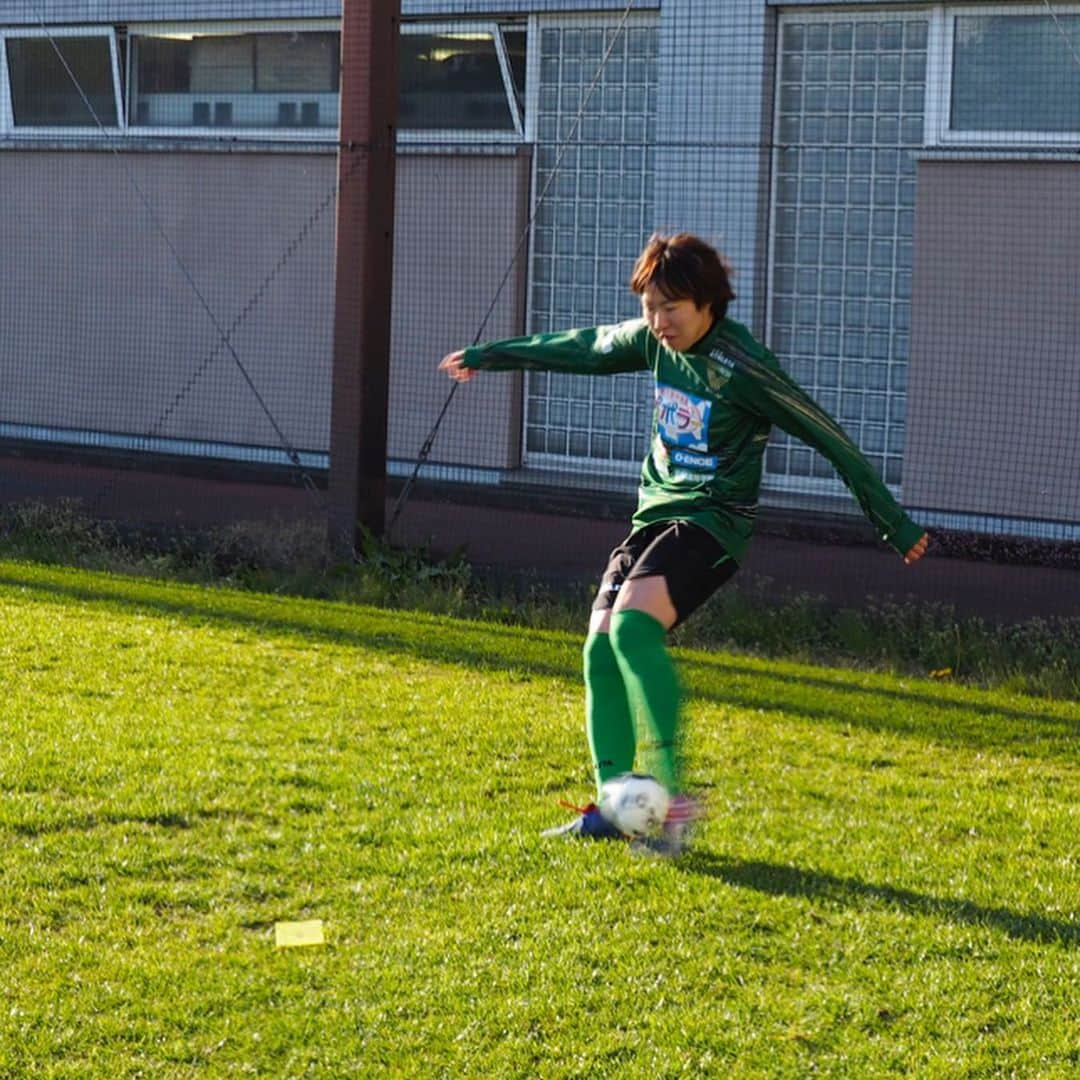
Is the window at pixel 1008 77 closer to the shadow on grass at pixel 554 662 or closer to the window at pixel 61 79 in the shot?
the shadow on grass at pixel 554 662

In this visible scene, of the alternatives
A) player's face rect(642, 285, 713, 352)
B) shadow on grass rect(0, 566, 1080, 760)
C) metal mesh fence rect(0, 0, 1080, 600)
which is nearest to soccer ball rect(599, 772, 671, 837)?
player's face rect(642, 285, 713, 352)

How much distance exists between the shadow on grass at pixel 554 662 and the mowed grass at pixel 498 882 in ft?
0.13

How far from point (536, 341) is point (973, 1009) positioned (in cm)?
270

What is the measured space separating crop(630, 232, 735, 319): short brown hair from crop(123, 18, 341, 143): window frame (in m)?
9.11

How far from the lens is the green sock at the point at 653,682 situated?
568 centimetres

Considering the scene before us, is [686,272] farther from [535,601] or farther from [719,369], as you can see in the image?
[535,601]

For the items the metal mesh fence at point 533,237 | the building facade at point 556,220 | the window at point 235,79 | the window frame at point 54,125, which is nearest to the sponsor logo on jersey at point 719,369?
the metal mesh fence at point 533,237

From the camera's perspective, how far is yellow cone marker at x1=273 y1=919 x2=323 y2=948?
16.1ft

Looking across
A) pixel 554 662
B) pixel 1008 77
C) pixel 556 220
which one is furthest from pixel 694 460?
pixel 556 220

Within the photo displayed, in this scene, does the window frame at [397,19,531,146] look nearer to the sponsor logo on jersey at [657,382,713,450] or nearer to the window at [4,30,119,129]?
the window at [4,30,119,129]

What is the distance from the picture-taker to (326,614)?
32.0 ft

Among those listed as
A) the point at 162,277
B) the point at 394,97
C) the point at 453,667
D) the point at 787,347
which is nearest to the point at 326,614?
the point at 453,667

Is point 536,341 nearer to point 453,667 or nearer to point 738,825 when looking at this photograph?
point 738,825

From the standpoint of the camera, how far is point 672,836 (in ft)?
18.7
